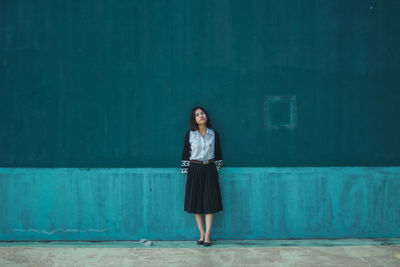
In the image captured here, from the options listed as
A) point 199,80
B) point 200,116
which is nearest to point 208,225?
point 200,116

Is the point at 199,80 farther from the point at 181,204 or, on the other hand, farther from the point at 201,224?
the point at 201,224

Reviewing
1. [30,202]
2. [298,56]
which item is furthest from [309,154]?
[30,202]

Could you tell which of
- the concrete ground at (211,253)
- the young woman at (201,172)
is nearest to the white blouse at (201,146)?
the young woman at (201,172)

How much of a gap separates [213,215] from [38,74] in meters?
3.28

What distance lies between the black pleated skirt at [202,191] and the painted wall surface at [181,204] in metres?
0.28

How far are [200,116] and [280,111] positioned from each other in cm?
120

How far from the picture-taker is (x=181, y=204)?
5.14 metres

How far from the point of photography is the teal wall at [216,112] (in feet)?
16.8

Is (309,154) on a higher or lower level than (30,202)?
higher

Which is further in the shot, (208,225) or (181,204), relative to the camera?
(181,204)

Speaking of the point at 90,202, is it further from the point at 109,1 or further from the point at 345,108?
the point at 345,108

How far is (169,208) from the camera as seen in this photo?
5.15 metres

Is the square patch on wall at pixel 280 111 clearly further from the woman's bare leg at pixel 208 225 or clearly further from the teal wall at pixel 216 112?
the woman's bare leg at pixel 208 225

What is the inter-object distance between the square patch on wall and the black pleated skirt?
1135 millimetres
